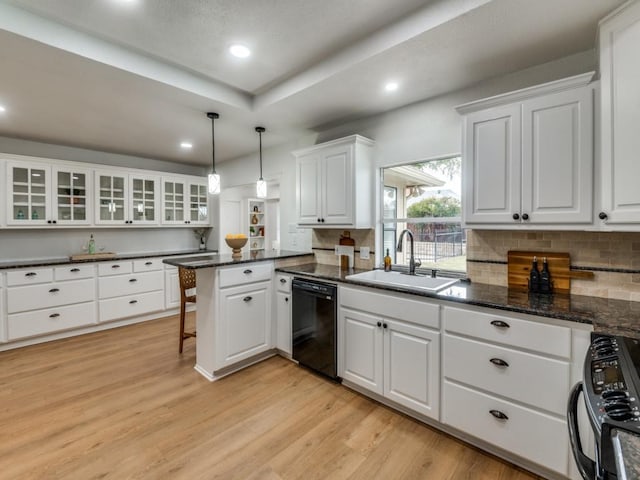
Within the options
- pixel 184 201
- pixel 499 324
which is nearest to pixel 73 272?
pixel 184 201

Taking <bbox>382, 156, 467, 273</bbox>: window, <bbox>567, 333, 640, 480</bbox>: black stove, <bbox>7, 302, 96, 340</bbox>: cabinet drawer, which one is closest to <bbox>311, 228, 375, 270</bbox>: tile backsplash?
<bbox>382, 156, 467, 273</bbox>: window

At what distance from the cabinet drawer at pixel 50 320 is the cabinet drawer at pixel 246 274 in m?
2.40

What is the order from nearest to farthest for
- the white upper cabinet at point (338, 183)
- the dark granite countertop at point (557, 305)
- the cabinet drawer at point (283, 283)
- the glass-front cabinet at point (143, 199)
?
the dark granite countertop at point (557, 305), the white upper cabinet at point (338, 183), the cabinet drawer at point (283, 283), the glass-front cabinet at point (143, 199)

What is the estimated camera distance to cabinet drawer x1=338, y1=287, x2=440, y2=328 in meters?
2.01

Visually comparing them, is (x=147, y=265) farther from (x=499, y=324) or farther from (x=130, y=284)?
(x=499, y=324)

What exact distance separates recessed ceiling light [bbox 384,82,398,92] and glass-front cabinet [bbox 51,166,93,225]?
13.0 feet

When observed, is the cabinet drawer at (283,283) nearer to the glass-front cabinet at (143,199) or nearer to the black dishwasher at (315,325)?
the black dishwasher at (315,325)

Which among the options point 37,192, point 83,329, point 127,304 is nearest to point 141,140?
point 37,192

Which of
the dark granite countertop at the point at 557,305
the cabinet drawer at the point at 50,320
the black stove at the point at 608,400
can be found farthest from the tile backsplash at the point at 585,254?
the cabinet drawer at the point at 50,320

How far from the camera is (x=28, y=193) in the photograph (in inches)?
144

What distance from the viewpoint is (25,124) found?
10.7 feet

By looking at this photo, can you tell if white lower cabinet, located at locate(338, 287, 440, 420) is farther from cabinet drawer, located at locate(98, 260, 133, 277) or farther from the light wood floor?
cabinet drawer, located at locate(98, 260, 133, 277)

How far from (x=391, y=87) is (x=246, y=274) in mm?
2021

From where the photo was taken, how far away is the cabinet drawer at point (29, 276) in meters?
3.35
